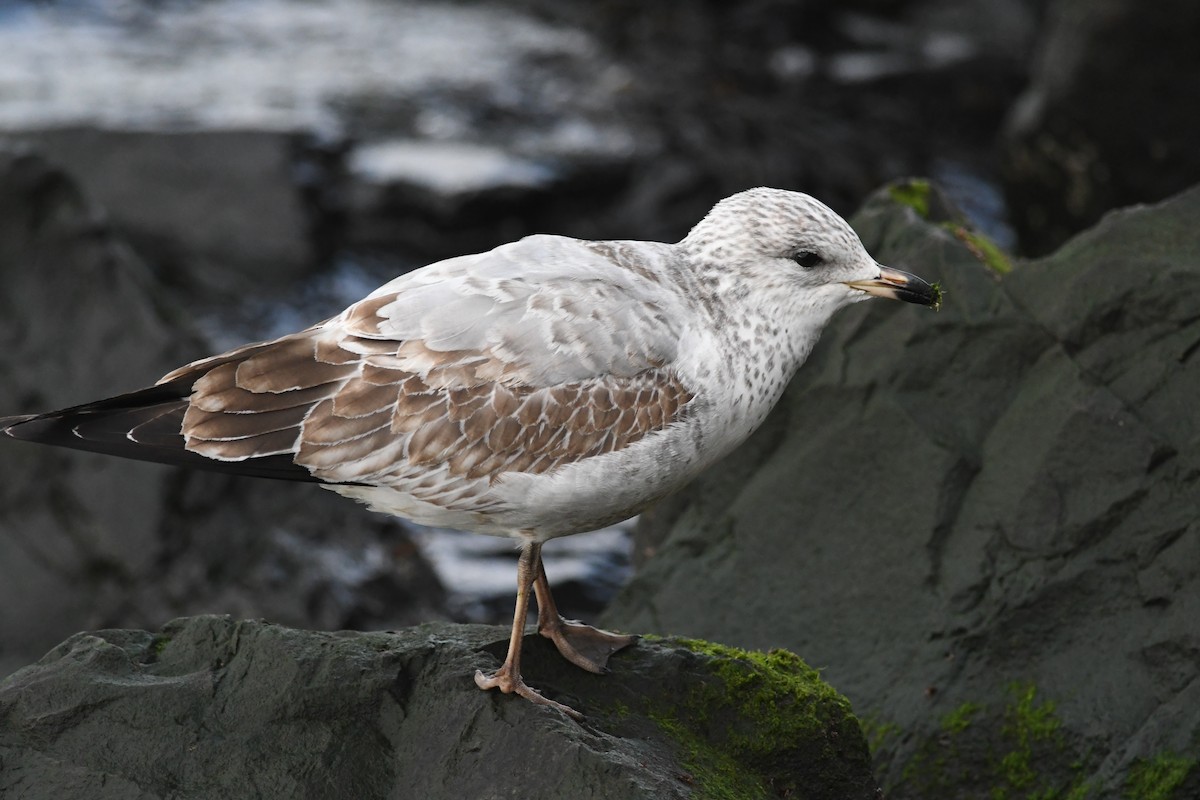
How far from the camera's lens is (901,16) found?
1556 cm

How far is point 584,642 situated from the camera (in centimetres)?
504

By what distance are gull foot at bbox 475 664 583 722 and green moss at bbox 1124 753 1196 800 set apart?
205 centimetres

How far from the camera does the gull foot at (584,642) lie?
193 inches

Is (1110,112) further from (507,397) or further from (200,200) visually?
(507,397)

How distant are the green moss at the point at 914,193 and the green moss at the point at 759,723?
11.0 ft

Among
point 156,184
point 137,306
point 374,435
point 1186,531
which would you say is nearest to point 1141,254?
point 1186,531

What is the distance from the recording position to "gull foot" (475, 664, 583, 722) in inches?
177

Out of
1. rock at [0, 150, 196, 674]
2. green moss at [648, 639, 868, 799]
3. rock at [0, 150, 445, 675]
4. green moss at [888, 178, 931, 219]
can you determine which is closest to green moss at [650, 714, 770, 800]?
green moss at [648, 639, 868, 799]

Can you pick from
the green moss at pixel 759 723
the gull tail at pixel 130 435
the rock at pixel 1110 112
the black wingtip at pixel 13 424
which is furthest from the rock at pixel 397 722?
the rock at pixel 1110 112

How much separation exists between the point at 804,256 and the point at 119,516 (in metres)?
4.52

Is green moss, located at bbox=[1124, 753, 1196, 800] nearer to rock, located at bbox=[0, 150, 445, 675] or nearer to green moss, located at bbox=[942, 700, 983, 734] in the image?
green moss, located at bbox=[942, 700, 983, 734]

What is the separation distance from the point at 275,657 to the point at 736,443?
1655mm

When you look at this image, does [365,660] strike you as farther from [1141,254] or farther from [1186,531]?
[1141,254]

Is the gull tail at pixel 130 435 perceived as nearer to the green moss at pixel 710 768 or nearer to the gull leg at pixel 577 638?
the gull leg at pixel 577 638
